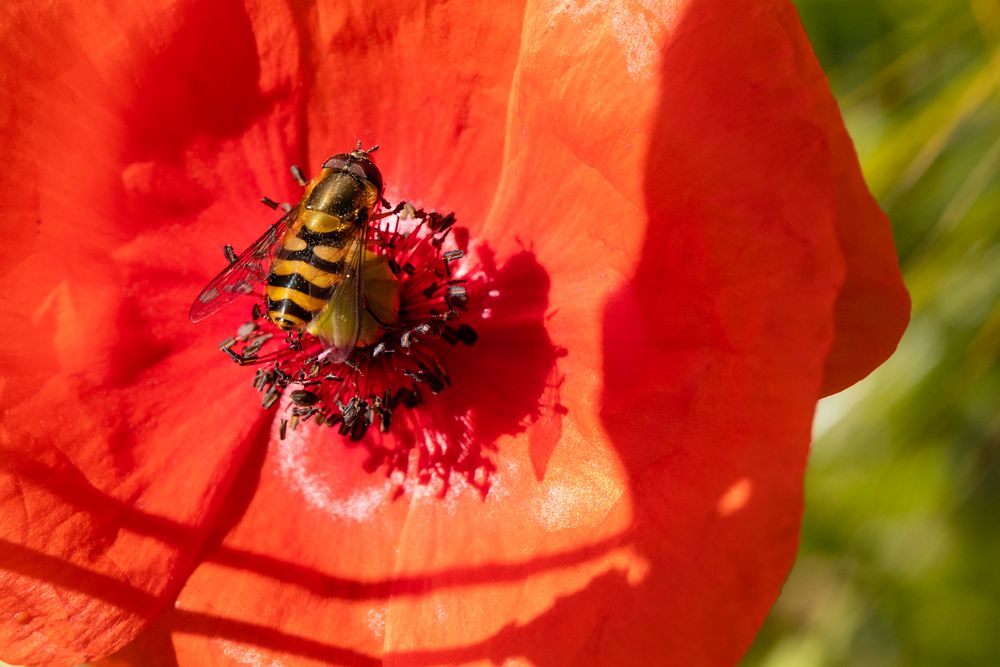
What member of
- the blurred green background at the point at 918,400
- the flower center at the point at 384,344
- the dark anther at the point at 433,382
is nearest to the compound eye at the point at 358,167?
the flower center at the point at 384,344

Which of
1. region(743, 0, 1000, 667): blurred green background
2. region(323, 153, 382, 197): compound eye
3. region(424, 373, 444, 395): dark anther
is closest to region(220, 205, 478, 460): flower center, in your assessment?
region(424, 373, 444, 395): dark anther

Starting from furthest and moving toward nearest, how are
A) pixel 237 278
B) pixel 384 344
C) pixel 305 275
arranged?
1. pixel 384 344
2. pixel 237 278
3. pixel 305 275

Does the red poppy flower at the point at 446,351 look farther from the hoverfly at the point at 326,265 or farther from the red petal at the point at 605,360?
the hoverfly at the point at 326,265

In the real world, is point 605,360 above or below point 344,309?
below

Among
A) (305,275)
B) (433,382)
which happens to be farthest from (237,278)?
(433,382)

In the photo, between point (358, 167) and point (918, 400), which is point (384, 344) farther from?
point (918, 400)

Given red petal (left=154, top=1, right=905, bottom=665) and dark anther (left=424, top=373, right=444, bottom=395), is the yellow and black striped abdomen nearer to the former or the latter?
dark anther (left=424, top=373, right=444, bottom=395)
